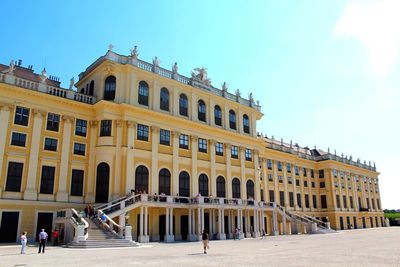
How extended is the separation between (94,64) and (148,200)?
16.4 m

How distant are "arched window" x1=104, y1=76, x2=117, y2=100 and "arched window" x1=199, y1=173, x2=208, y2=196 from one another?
1333 centimetres

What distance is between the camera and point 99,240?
24906 millimetres

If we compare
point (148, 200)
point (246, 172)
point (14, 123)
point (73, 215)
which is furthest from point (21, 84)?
point (246, 172)

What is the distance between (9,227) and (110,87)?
15694 mm

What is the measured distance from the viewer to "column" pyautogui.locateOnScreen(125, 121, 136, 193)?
33.9 m

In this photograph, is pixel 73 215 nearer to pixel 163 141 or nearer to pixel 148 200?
pixel 148 200

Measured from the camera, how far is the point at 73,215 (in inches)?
1086

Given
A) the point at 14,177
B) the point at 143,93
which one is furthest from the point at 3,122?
the point at 143,93

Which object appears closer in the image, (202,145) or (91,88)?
(91,88)

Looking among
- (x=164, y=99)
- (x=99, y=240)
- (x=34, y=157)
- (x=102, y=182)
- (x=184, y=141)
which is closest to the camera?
(x=99, y=240)

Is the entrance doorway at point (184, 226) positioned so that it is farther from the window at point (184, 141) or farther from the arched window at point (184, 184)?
the window at point (184, 141)

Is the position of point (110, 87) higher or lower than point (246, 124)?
higher

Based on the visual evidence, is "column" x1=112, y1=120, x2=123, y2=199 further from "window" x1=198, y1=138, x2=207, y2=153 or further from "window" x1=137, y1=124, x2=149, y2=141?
"window" x1=198, y1=138, x2=207, y2=153

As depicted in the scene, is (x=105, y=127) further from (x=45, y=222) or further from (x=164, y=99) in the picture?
(x=45, y=222)
